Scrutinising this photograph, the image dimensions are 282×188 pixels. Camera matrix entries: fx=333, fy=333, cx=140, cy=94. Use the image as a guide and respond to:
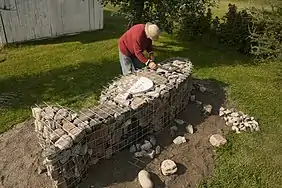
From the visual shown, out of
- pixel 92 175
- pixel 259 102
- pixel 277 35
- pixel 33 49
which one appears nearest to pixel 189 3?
pixel 277 35

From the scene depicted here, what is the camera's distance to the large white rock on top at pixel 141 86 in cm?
669

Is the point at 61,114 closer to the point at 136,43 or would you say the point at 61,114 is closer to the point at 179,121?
the point at 136,43

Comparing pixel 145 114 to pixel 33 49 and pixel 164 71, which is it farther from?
pixel 33 49

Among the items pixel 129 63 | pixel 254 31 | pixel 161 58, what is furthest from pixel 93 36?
pixel 254 31

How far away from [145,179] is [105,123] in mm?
1177

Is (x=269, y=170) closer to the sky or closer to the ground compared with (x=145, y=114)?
closer to the ground

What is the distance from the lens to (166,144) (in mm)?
6703

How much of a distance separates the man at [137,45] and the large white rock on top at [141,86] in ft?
1.54

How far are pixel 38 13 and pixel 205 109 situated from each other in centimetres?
719

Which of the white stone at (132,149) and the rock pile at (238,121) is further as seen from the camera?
the rock pile at (238,121)

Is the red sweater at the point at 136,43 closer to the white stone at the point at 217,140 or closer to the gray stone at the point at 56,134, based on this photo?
the white stone at the point at 217,140

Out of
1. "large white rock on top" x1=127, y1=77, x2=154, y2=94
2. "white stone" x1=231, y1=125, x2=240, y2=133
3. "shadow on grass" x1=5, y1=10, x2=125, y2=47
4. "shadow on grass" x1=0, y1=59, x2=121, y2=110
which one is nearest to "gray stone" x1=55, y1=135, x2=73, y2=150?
"large white rock on top" x1=127, y1=77, x2=154, y2=94

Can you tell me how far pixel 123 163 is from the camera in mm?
6113

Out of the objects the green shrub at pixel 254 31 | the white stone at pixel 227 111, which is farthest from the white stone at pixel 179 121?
the green shrub at pixel 254 31
